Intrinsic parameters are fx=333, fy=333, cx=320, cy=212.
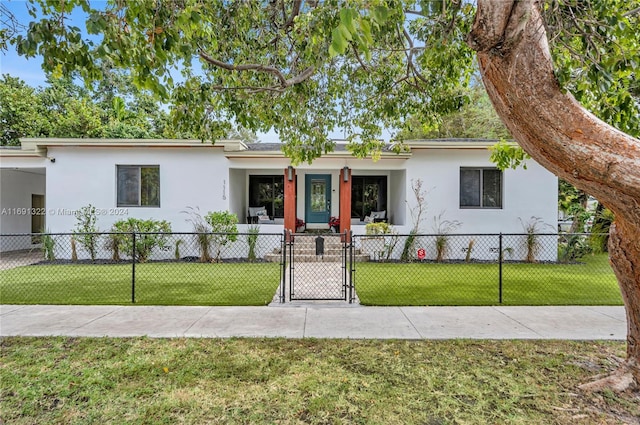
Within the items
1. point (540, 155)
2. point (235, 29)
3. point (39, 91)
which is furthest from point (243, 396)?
point (39, 91)

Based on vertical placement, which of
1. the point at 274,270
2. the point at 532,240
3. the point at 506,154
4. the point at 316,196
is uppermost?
the point at 506,154

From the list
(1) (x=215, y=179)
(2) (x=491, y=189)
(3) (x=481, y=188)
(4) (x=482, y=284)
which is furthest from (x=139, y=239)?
(2) (x=491, y=189)

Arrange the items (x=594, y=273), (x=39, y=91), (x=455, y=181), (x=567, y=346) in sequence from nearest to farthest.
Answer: (x=567, y=346), (x=594, y=273), (x=455, y=181), (x=39, y=91)

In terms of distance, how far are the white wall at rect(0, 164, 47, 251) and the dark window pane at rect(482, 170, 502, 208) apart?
51.8ft

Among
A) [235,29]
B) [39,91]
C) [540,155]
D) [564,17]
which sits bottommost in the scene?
[540,155]

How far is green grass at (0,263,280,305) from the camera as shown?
20.4 ft

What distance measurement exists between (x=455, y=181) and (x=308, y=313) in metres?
7.61

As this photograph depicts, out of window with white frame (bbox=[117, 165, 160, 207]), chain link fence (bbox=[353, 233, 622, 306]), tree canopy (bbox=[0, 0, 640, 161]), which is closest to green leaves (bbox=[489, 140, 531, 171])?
Result: tree canopy (bbox=[0, 0, 640, 161])

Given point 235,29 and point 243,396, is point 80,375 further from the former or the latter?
point 235,29

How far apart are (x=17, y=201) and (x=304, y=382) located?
15.7 m

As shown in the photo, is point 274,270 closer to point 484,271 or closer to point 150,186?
point 150,186

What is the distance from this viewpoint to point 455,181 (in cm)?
1092

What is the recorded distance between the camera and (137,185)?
10.8 m

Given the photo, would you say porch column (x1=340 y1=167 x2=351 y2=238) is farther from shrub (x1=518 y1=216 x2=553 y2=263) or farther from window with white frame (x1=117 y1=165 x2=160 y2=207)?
window with white frame (x1=117 y1=165 x2=160 y2=207)
